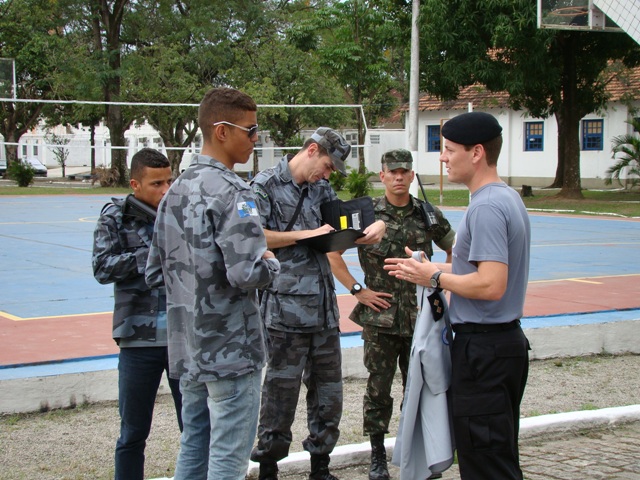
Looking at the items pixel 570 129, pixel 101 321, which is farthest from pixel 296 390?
pixel 570 129

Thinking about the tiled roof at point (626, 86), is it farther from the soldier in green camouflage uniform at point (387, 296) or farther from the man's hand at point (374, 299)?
the man's hand at point (374, 299)

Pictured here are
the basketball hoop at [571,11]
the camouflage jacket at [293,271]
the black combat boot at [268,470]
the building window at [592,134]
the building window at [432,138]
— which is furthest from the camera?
the building window at [432,138]

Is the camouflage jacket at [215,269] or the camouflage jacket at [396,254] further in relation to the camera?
the camouflage jacket at [396,254]

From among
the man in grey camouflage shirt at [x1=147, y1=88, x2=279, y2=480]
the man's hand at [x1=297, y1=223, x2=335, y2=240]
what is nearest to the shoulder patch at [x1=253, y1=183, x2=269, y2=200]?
the man's hand at [x1=297, y1=223, x2=335, y2=240]

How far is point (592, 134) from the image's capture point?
4234cm

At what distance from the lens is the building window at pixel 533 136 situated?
143 feet

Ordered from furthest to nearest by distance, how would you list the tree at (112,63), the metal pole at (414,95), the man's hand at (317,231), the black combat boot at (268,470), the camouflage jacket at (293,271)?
the tree at (112,63), the metal pole at (414,95), the black combat boot at (268,470), the camouflage jacket at (293,271), the man's hand at (317,231)

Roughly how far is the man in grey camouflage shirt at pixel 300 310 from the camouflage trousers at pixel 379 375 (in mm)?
371

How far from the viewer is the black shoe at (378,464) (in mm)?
5016

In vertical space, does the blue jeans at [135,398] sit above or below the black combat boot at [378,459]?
above

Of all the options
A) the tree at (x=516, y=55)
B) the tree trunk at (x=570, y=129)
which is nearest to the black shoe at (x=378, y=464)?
the tree at (x=516, y=55)

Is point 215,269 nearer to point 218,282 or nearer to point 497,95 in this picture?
point 218,282

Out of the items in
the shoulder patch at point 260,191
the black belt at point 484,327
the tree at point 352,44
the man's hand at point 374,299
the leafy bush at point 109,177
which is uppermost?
the tree at point 352,44

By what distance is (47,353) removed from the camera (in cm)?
704
